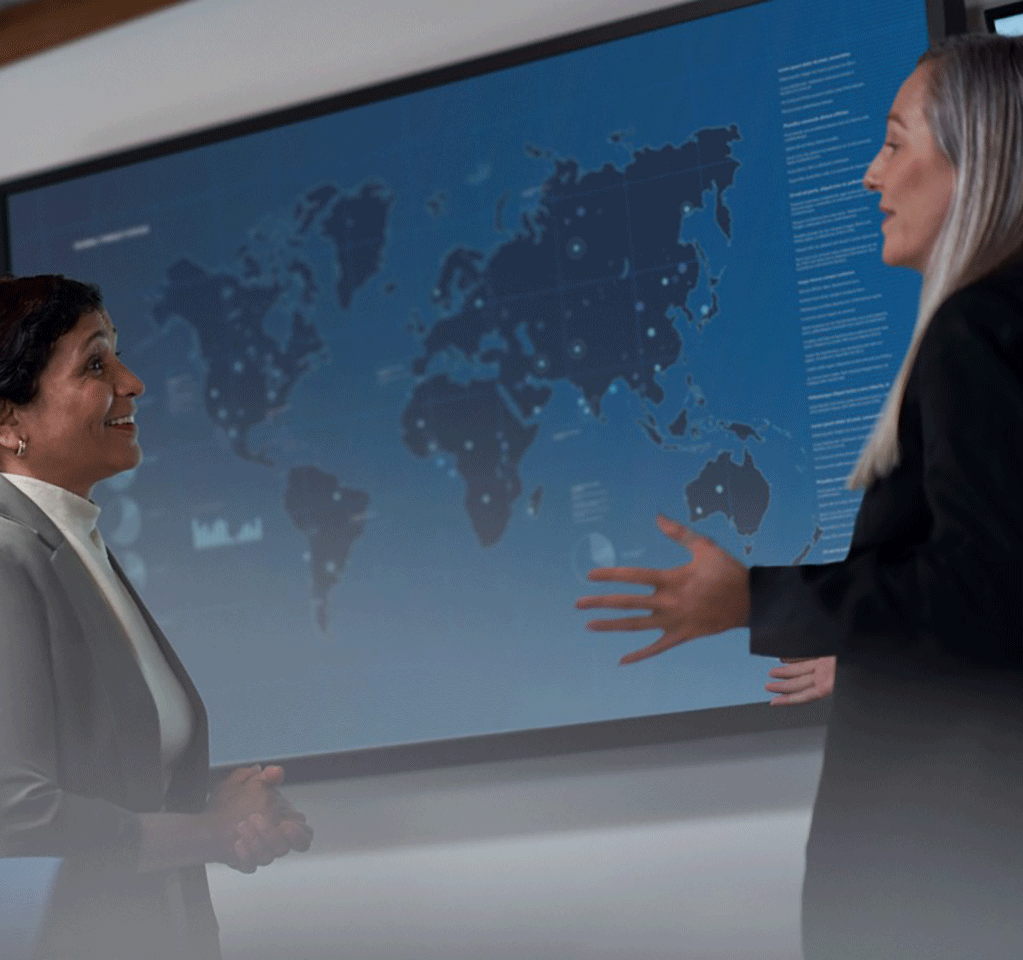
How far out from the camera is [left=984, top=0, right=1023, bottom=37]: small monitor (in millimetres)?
1907

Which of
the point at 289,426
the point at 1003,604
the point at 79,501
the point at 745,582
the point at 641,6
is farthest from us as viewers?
the point at 289,426

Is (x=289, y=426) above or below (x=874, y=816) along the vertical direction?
above

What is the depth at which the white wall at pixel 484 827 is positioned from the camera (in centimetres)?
197

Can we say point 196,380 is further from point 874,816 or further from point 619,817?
point 874,816

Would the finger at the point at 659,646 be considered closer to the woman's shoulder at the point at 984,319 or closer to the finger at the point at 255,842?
the woman's shoulder at the point at 984,319

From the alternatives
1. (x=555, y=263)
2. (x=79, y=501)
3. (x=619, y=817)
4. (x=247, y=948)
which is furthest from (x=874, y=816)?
(x=247, y=948)

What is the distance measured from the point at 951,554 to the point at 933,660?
4.0 inches

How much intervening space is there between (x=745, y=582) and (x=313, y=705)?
1.38 metres

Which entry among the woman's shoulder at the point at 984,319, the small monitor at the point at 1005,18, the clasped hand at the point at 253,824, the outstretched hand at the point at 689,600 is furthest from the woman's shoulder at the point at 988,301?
the small monitor at the point at 1005,18

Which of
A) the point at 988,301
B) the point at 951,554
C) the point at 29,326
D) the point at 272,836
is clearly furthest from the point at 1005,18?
the point at 272,836

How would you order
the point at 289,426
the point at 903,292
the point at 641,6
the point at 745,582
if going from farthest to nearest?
the point at 289,426
the point at 641,6
the point at 903,292
the point at 745,582

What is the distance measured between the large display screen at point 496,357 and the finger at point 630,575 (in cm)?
97

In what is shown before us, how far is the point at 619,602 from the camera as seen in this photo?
102 centimetres

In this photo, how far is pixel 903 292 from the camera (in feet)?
6.36
